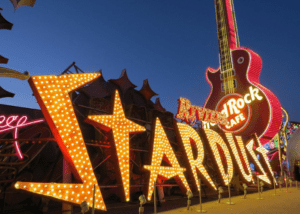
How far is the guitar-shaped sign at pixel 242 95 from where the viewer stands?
22484 millimetres

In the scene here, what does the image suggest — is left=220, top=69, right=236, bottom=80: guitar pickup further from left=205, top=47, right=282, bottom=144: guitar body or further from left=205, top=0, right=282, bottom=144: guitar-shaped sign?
left=205, top=47, right=282, bottom=144: guitar body

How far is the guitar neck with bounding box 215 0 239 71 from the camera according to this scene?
27.5 m

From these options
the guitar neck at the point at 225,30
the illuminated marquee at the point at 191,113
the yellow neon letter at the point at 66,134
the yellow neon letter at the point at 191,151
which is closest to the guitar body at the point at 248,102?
the guitar neck at the point at 225,30

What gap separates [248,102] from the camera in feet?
78.6

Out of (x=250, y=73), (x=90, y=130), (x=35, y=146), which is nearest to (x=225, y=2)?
(x=250, y=73)

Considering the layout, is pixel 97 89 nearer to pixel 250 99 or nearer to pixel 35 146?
pixel 35 146

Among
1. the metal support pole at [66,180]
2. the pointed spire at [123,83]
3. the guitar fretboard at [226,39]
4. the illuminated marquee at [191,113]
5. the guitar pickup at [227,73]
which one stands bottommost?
the metal support pole at [66,180]

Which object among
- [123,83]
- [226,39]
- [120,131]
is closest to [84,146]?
[120,131]

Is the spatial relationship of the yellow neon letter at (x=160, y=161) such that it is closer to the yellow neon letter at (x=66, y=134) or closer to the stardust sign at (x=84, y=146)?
the stardust sign at (x=84, y=146)

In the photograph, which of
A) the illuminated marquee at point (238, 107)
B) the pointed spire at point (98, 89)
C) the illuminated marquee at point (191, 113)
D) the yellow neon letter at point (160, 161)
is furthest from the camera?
the illuminated marquee at point (238, 107)

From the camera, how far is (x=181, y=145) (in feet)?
35.9

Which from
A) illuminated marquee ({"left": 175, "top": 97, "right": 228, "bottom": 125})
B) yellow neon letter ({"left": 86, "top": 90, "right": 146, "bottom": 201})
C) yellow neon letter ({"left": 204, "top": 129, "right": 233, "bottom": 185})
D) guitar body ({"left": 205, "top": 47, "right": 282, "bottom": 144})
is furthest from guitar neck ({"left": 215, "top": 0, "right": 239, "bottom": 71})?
yellow neon letter ({"left": 86, "top": 90, "right": 146, "bottom": 201})

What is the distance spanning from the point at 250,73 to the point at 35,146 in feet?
69.5

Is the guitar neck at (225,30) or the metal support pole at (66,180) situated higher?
the guitar neck at (225,30)
